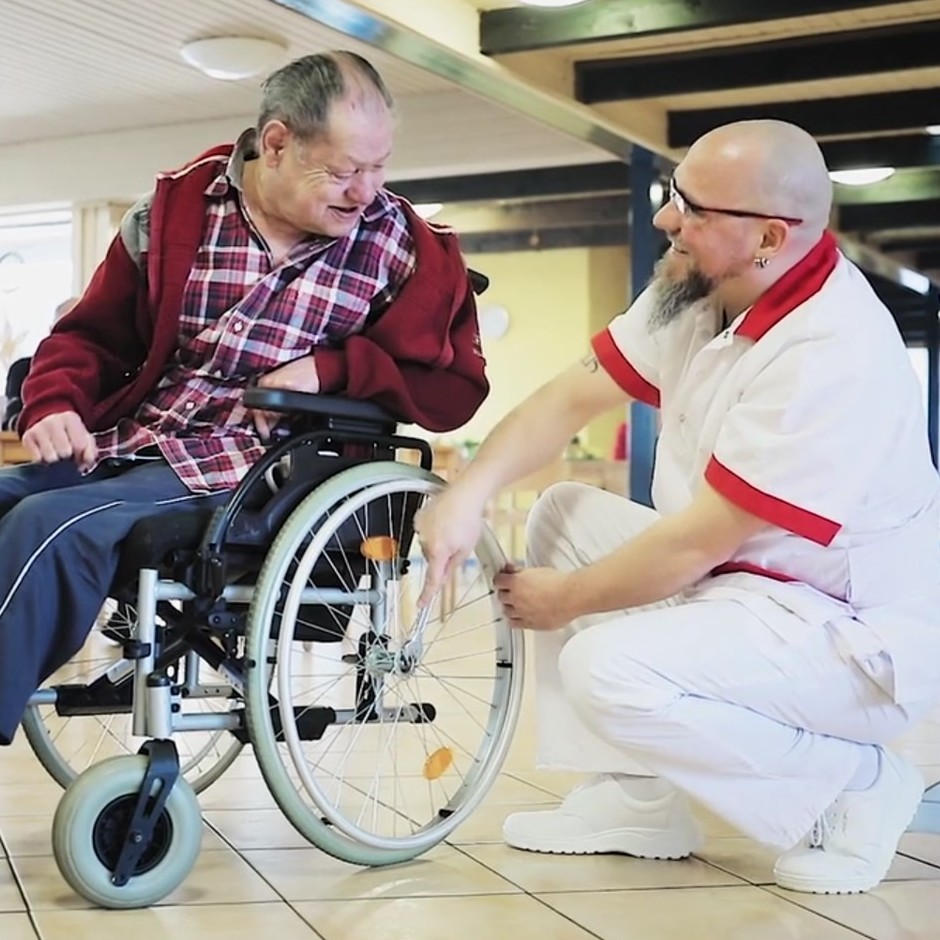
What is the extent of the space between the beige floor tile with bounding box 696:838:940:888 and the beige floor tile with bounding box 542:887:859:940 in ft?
0.31

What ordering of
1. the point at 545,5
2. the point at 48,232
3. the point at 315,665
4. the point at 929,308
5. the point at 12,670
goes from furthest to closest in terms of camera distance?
→ the point at 929,308
the point at 48,232
the point at 545,5
the point at 315,665
the point at 12,670

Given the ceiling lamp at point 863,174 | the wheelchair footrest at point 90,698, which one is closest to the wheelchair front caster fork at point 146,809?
the wheelchair footrest at point 90,698

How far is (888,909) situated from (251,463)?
0.95 m

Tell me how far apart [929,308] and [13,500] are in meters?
10.7

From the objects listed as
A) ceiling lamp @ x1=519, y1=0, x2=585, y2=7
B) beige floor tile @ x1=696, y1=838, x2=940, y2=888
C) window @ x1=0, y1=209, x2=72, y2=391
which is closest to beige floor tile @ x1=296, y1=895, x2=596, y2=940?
beige floor tile @ x1=696, y1=838, x2=940, y2=888

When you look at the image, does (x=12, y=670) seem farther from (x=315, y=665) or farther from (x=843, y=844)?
(x=315, y=665)

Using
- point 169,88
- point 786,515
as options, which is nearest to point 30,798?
point 786,515

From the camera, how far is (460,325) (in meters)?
2.12

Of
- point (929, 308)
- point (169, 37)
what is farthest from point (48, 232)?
point (929, 308)

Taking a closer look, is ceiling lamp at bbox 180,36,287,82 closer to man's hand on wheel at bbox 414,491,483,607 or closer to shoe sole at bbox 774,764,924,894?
man's hand on wheel at bbox 414,491,483,607

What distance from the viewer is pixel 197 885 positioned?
1.85 meters

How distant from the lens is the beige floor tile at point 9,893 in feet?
5.66

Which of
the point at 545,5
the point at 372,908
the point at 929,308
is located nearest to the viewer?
the point at 372,908

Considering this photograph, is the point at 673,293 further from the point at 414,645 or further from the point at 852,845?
the point at 852,845
